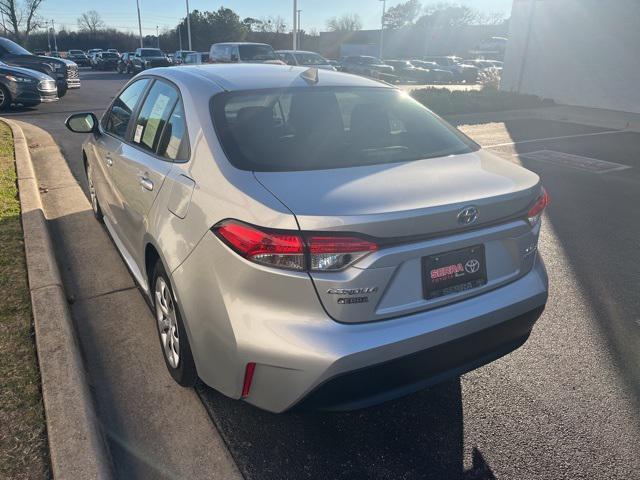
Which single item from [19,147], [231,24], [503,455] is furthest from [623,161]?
[231,24]

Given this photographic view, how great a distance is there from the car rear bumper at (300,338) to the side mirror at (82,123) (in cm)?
260

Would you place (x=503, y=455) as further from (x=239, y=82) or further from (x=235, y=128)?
(x=239, y=82)

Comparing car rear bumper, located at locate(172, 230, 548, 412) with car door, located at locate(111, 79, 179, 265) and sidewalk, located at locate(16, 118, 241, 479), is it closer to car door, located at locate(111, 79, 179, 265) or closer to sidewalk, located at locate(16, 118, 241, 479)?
sidewalk, located at locate(16, 118, 241, 479)

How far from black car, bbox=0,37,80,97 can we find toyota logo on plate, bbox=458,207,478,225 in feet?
55.5

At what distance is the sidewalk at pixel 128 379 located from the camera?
2314 mm

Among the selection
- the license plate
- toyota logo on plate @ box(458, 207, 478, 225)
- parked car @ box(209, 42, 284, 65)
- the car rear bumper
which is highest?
parked car @ box(209, 42, 284, 65)

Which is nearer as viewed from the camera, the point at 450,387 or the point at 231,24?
the point at 450,387

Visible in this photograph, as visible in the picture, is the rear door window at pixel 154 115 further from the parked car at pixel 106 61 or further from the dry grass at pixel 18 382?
the parked car at pixel 106 61

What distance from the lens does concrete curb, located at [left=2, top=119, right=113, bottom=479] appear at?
2162 millimetres

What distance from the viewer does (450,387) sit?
2.89 m

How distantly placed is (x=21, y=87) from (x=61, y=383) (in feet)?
43.6

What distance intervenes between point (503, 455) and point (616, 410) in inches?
31.2

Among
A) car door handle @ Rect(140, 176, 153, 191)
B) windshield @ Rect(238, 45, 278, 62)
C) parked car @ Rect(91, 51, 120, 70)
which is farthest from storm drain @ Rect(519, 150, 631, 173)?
parked car @ Rect(91, 51, 120, 70)

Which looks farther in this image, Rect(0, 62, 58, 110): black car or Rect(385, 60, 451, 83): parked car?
Rect(385, 60, 451, 83): parked car
